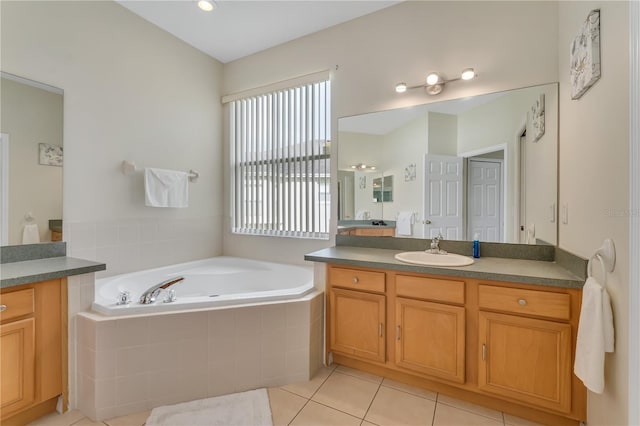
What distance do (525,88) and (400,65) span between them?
91 centimetres

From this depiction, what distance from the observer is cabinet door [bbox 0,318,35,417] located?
1353mm

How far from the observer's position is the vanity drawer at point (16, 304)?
4.43 ft

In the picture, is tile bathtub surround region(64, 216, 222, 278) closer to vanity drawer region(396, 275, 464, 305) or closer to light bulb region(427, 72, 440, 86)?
vanity drawer region(396, 275, 464, 305)

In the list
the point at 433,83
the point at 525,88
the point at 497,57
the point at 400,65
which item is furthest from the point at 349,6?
the point at 525,88

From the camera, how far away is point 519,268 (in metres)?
1.61

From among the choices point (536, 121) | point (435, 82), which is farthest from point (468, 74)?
point (536, 121)

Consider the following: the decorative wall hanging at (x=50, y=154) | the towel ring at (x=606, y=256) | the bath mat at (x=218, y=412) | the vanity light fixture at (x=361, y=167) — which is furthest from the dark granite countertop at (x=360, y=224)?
the decorative wall hanging at (x=50, y=154)

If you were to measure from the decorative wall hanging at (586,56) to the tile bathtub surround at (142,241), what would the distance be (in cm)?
314

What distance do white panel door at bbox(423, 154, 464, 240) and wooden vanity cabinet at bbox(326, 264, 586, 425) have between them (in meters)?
0.60

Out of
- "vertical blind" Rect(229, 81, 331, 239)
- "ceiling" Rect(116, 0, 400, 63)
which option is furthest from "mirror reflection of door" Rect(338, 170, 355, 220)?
"ceiling" Rect(116, 0, 400, 63)

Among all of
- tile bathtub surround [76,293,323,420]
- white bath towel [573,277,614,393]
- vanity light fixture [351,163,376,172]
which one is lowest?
tile bathtub surround [76,293,323,420]

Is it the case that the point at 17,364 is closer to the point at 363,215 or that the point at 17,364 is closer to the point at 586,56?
the point at 363,215

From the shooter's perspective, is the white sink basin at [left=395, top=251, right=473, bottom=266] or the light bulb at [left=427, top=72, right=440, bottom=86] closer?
the white sink basin at [left=395, top=251, right=473, bottom=266]

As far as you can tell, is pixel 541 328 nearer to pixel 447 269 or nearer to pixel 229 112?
pixel 447 269
